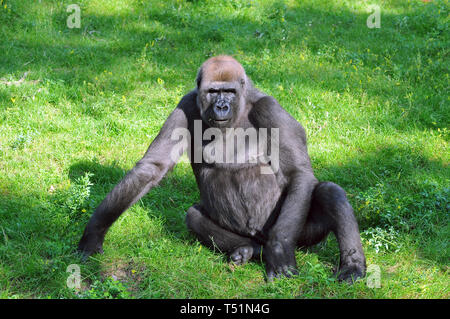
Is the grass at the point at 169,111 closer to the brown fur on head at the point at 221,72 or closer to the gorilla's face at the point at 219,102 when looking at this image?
the gorilla's face at the point at 219,102

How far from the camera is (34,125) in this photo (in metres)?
6.00

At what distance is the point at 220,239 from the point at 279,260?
623 mm

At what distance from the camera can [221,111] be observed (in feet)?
13.5

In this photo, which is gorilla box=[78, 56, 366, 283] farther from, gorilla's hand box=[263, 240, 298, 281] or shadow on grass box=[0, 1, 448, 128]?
shadow on grass box=[0, 1, 448, 128]

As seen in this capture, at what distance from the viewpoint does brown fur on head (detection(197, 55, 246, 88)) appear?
13.8 feet

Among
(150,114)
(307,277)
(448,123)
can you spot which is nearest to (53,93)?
(150,114)

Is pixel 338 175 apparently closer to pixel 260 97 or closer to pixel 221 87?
pixel 260 97

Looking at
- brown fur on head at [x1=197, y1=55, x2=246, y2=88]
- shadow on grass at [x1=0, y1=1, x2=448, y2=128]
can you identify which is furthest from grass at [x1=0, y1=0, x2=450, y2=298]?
brown fur on head at [x1=197, y1=55, x2=246, y2=88]

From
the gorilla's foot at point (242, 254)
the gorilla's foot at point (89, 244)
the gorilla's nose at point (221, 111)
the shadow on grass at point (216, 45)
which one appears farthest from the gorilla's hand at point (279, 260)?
the shadow on grass at point (216, 45)

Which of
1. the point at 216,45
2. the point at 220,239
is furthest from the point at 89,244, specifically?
the point at 216,45

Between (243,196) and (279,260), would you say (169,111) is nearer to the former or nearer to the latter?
(243,196)

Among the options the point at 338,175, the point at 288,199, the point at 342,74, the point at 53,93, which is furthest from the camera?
the point at 342,74

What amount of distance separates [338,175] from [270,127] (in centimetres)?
152

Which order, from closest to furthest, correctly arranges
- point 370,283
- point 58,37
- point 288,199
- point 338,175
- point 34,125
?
1. point 370,283
2. point 288,199
3. point 338,175
4. point 34,125
5. point 58,37
